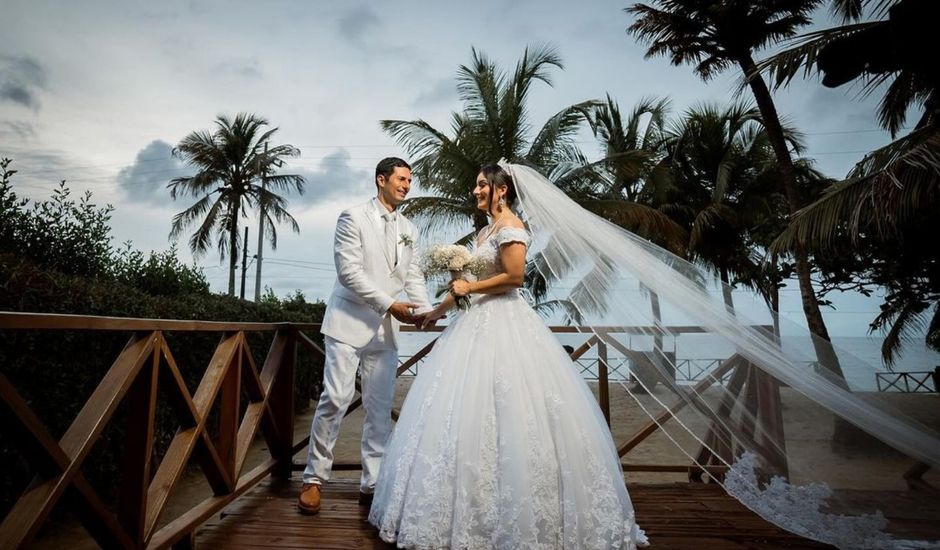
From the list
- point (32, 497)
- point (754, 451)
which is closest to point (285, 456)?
point (32, 497)

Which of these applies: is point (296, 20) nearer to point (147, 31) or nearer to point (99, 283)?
point (147, 31)

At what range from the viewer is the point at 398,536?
2.21 m

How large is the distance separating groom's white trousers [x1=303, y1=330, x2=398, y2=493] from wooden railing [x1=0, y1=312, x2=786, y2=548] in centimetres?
49

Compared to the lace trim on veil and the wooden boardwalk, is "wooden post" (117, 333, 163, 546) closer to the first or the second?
the wooden boardwalk

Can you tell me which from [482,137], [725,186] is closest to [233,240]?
[482,137]

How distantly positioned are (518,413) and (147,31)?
21.5 ft

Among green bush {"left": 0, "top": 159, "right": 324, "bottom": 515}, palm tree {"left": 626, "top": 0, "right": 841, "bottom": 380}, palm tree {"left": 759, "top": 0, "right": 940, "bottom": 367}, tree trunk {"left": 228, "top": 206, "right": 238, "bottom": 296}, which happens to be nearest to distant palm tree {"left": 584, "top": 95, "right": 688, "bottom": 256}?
palm tree {"left": 626, "top": 0, "right": 841, "bottom": 380}

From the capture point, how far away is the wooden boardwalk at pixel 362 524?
2447mm

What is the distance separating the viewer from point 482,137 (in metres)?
12.3

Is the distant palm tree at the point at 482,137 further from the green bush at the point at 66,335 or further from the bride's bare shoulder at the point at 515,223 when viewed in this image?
the bride's bare shoulder at the point at 515,223

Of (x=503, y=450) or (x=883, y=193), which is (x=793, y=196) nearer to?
(x=883, y=193)

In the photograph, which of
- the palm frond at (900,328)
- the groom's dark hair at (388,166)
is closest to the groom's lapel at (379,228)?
the groom's dark hair at (388,166)

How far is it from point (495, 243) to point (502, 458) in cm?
116

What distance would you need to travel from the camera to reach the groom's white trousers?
2.93m
